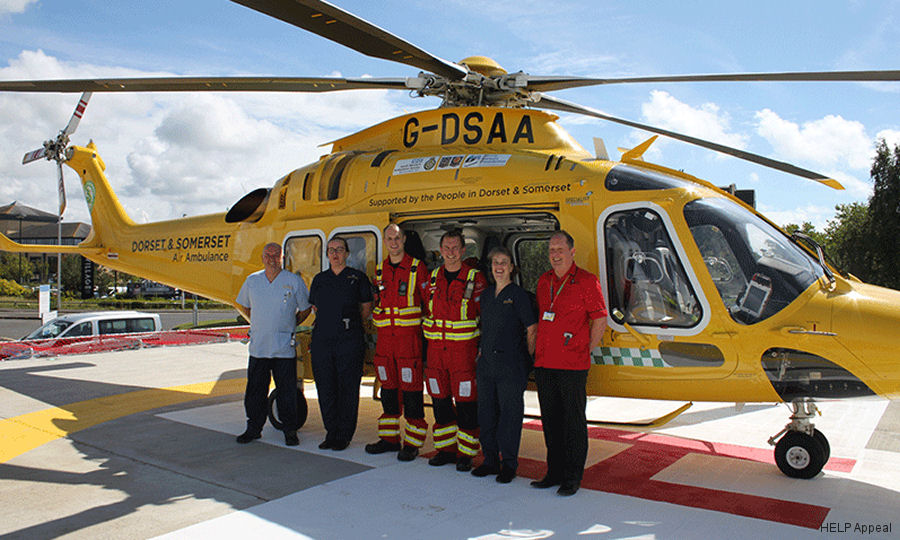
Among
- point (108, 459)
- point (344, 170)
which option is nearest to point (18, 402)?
point (108, 459)

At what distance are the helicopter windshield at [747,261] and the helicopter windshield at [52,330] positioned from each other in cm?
1240

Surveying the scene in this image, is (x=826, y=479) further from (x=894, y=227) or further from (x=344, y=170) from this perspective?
(x=894, y=227)

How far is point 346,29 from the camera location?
4.73m

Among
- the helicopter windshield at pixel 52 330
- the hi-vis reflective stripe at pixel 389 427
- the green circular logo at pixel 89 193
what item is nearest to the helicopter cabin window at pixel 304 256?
the hi-vis reflective stripe at pixel 389 427

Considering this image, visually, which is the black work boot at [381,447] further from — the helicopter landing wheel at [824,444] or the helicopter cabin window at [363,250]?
the helicopter landing wheel at [824,444]

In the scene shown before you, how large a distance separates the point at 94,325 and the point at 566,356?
11652 millimetres

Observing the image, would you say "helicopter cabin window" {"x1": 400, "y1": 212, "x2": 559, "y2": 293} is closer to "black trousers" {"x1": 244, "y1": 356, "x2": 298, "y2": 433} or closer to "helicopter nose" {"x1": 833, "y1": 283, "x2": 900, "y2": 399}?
"black trousers" {"x1": 244, "y1": 356, "x2": 298, "y2": 433}

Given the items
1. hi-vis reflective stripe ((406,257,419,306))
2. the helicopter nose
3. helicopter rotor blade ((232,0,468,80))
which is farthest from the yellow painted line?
the helicopter nose

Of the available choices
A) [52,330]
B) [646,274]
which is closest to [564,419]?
[646,274]

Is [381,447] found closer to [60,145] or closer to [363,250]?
[363,250]

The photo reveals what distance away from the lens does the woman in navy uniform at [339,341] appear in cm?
556

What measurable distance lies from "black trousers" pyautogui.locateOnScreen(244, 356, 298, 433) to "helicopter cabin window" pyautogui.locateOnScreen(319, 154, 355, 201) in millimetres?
1759

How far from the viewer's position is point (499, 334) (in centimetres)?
463

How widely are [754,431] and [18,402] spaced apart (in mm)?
8286
